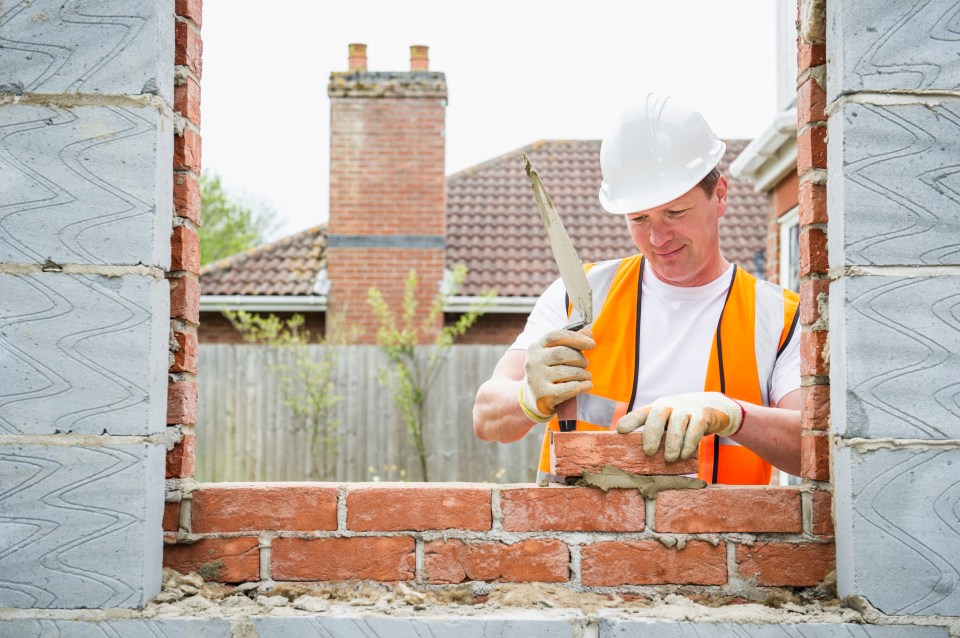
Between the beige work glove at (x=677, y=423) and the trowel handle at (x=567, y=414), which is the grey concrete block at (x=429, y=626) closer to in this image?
the beige work glove at (x=677, y=423)

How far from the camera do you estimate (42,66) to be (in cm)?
181

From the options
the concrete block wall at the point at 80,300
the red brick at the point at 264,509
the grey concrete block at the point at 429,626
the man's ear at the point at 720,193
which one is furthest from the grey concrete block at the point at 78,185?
the man's ear at the point at 720,193

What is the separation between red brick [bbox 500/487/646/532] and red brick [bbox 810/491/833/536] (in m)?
0.37

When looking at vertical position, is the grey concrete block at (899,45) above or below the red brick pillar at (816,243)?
above

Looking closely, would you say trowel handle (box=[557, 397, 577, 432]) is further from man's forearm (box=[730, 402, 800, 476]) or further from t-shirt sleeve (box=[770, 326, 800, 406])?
t-shirt sleeve (box=[770, 326, 800, 406])

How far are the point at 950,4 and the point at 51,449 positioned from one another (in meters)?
2.03

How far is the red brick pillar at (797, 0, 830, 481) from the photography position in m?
1.88

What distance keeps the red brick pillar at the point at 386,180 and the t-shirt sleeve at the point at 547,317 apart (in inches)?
331

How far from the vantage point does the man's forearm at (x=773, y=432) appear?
2.15m

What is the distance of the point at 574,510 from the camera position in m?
1.95

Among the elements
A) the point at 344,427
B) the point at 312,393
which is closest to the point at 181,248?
the point at 312,393

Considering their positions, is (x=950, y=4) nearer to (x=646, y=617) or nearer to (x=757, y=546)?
(x=757, y=546)

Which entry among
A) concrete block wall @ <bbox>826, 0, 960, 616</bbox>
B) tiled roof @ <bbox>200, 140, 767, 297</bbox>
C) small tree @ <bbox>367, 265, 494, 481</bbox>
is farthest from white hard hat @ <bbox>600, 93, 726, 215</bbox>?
tiled roof @ <bbox>200, 140, 767, 297</bbox>

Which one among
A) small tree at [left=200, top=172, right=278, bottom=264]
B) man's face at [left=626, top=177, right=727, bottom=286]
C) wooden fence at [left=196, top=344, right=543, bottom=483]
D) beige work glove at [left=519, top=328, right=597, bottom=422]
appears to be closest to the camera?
beige work glove at [left=519, top=328, right=597, bottom=422]
